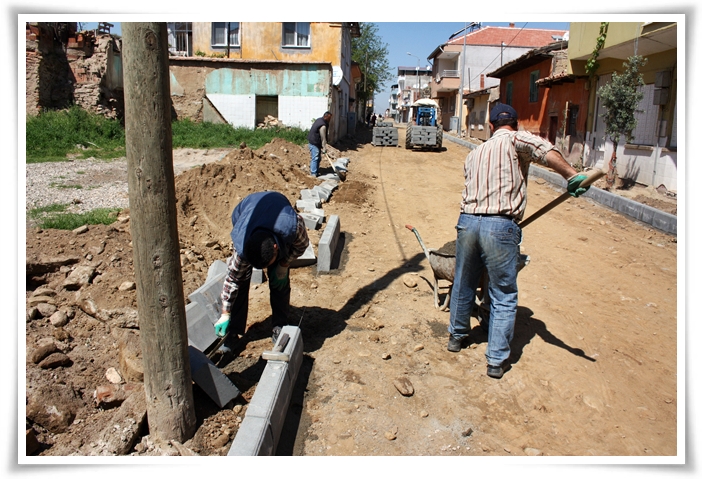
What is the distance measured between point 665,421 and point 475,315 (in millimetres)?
1772

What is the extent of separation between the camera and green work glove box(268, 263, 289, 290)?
3861mm

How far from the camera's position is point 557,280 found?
597 centimetres

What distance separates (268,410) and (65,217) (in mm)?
4748

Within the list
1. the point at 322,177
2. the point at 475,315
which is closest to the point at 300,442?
the point at 475,315

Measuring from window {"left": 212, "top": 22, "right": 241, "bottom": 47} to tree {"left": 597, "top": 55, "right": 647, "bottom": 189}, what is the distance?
16.7 m

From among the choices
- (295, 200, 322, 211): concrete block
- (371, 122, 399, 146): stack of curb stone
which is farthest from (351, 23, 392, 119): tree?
(295, 200, 322, 211): concrete block

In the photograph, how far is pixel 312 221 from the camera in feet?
25.0

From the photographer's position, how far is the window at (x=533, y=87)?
71.3ft

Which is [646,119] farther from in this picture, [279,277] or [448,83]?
[448,83]

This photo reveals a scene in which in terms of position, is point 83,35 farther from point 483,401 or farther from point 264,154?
point 483,401

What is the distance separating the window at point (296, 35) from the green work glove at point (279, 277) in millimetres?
21419

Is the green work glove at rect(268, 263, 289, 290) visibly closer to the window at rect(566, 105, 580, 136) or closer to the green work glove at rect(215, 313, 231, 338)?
the green work glove at rect(215, 313, 231, 338)

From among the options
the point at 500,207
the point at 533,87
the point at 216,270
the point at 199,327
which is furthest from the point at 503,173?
the point at 533,87

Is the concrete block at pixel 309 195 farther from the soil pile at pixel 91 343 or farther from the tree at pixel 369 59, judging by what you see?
the tree at pixel 369 59
